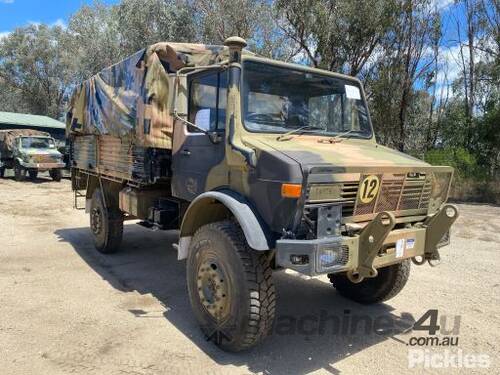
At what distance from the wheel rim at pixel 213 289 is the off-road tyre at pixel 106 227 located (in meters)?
3.04

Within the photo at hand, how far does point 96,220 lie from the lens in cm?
→ 702

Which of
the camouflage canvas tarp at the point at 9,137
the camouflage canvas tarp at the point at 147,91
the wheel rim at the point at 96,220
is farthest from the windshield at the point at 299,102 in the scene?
the camouflage canvas tarp at the point at 9,137

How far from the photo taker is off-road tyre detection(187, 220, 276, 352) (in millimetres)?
3543

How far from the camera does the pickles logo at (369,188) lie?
3553 mm

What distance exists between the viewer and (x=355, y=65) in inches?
685

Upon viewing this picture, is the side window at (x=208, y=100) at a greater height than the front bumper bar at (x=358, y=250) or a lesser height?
greater

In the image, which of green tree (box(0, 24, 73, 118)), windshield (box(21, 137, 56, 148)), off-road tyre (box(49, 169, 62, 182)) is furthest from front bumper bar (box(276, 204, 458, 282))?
green tree (box(0, 24, 73, 118))

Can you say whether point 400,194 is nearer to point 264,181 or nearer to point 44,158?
point 264,181

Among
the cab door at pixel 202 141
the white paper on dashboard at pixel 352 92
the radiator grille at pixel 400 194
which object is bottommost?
the radiator grille at pixel 400 194

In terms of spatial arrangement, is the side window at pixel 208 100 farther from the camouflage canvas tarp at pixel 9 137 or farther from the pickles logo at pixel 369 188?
the camouflage canvas tarp at pixel 9 137

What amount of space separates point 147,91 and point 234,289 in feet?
8.48

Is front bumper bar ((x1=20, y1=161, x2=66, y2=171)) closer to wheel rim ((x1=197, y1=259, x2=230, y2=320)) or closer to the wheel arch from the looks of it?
the wheel arch

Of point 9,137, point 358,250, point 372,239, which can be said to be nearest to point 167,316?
point 358,250

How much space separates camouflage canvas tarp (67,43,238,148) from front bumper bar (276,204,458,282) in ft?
6.21
